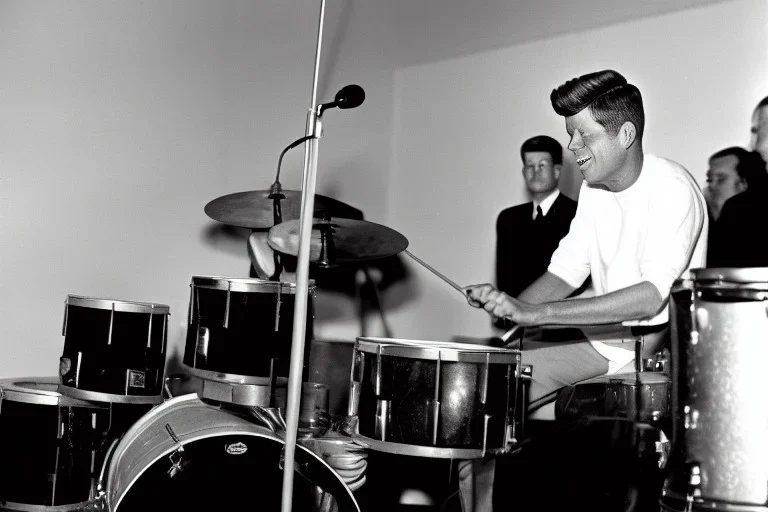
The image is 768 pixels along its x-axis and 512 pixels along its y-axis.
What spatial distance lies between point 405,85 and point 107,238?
7.54 feet

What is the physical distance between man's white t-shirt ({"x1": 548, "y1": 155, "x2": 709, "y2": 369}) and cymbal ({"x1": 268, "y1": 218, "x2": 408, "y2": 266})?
690 mm

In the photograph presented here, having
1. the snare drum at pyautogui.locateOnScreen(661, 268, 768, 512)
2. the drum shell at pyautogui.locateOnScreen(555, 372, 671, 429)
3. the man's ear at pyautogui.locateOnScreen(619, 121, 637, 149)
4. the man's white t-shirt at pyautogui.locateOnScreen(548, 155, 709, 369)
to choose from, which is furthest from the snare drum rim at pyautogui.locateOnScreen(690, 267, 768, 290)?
the man's ear at pyautogui.locateOnScreen(619, 121, 637, 149)

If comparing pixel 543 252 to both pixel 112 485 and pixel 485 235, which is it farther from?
pixel 112 485

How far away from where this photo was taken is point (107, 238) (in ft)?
13.9

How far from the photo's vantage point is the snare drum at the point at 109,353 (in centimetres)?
303

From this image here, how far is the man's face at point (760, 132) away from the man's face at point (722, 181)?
13cm

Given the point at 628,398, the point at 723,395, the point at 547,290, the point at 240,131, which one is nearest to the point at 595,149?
the point at 547,290

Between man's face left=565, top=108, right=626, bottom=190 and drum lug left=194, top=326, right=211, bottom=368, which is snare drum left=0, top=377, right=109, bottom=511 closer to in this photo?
drum lug left=194, top=326, right=211, bottom=368

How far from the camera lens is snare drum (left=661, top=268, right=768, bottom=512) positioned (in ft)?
5.28

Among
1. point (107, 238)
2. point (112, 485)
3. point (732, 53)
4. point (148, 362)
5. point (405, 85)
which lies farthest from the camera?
point (405, 85)

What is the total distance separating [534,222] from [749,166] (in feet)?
3.96

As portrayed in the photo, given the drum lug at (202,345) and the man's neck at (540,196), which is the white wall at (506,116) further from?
the drum lug at (202,345)

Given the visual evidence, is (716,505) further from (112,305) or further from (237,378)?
(112,305)

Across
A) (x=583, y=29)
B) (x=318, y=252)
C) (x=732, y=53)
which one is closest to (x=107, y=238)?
(x=318, y=252)
